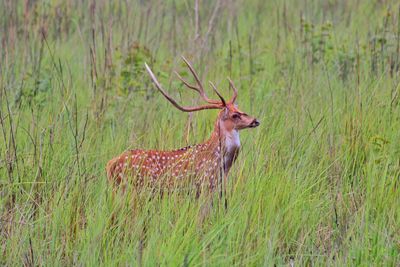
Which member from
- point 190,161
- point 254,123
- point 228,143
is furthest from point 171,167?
point 254,123

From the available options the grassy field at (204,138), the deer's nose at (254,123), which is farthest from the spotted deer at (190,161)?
the grassy field at (204,138)

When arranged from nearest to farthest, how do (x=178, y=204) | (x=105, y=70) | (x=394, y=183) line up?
(x=178, y=204), (x=394, y=183), (x=105, y=70)

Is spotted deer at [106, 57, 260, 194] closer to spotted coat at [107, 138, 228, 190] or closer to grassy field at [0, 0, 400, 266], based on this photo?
spotted coat at [107, 138, 228, 190]

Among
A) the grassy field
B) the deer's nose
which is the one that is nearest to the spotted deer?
the deer's nose

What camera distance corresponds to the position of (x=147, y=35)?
8539 millimetres

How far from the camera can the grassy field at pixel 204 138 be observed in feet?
14.7

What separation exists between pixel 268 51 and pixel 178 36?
88 cm

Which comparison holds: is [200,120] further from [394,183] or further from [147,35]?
[147,35]

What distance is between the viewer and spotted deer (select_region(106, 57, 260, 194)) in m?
5.14

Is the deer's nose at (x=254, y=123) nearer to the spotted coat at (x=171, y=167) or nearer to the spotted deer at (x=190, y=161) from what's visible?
the spotted deer at (x=190, y=161)

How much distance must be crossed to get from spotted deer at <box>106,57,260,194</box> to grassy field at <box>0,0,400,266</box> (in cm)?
11

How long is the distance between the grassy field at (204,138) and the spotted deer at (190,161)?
109 mm

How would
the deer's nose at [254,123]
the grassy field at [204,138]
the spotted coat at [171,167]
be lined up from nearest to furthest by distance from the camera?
the grassy field at [204,138] < the spotted coat at [171,167] < the deer's nose at [254,123]

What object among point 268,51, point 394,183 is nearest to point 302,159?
point 394,183
